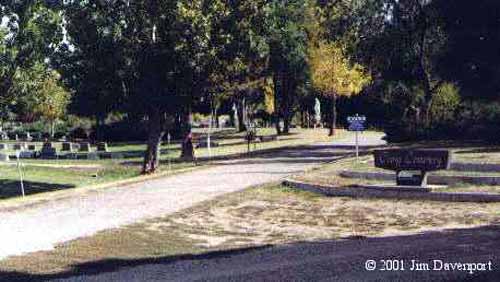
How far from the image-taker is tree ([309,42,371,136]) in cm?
5062

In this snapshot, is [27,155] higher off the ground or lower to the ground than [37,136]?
lower

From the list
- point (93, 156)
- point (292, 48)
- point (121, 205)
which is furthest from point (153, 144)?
point (292, 48)

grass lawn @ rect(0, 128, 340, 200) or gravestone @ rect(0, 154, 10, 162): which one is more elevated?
gravestone @ rect(0, 154, 10, 162)

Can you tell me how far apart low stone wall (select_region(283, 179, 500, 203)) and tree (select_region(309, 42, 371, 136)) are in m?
30.4

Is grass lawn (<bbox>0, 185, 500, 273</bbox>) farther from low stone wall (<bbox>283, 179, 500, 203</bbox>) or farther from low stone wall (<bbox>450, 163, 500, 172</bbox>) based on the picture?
low stone wall (<bbox>450, 163, 500, 172</bbox>)

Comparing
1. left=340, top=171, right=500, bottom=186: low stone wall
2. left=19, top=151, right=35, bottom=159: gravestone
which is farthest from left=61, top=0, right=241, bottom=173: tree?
left=19, top=151, right=35, bottom=159: gravestone

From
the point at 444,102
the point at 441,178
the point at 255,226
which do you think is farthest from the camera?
the point at 444,102

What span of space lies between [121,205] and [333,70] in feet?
111

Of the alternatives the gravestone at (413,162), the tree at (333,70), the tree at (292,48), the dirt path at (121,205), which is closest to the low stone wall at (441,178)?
the gravestone at (413,162)

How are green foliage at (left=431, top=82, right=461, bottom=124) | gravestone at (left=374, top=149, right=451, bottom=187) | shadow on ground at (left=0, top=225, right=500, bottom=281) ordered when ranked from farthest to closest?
green foliage at (left=431, top=82, right=461, bottom=124) → gravestone at (left=374, top=149, right=451, bottom=187) → shadow on ground at (left=0, top=225, right=500, bottom=281)

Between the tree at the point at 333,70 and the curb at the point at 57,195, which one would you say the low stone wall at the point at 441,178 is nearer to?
the curb at the point at 57,195

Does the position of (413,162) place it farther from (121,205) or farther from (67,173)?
(67,173)

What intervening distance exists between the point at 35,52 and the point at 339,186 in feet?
45.8

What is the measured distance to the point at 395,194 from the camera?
18.7m
